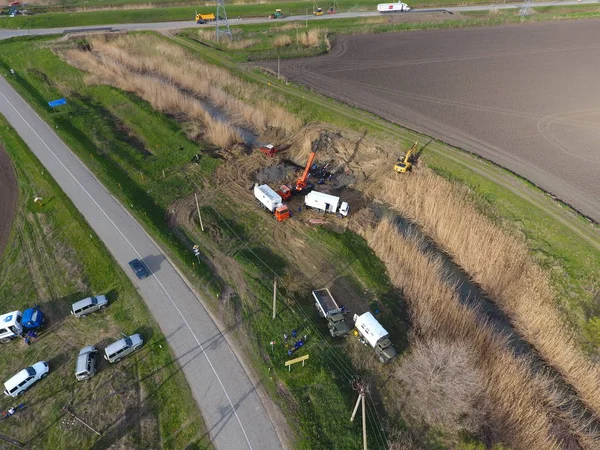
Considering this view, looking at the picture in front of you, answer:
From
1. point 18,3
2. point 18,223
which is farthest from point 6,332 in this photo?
point 18,3

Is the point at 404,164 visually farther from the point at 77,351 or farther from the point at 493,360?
the point at 77,351

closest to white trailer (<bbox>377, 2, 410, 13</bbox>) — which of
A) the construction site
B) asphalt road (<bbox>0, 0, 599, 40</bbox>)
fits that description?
asphalt road (<bbox>0, 0, 599, 40</bbox>)

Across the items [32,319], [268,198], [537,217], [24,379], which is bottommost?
[24,379]

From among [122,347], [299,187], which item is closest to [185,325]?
[122,347]

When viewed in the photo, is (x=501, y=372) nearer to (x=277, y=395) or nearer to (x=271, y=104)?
(x=277, y=395)

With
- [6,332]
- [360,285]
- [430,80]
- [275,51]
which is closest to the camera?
[6,332]

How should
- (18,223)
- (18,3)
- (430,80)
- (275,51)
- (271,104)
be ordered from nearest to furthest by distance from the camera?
1. (18,223)
2. (271,104)
3. (430,80)
4. (275,51)
5. (18,3)

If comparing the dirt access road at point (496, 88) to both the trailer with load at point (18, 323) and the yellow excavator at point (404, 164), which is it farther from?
the trailer with load at point (18, 323)

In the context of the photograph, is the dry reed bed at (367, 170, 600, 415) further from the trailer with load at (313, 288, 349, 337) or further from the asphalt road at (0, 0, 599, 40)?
the asphalt road at (0, 0, 599, 40)
